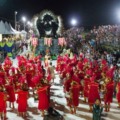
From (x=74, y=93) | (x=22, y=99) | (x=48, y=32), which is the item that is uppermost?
(x=48, y=32)

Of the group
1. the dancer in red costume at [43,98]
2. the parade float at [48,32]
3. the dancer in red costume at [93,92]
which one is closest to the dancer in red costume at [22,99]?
the dancer in red costume at [43,98]

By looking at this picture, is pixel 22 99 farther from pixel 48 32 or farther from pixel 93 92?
pixel 48 32

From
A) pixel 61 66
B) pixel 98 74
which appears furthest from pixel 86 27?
pixel 98 74

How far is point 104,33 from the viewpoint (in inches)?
1332

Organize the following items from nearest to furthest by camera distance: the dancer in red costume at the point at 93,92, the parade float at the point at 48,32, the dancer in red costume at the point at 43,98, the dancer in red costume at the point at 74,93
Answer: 1. the dancer in red costume at the point at 43,98
2. the dancer in red costume at the point at 74,93
3. the dancer in red costume at the point at 93,92
4. the parade float at the point at 48,32

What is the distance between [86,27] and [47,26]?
52.6 ft

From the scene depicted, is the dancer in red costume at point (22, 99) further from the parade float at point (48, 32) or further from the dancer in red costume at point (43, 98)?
the parade float at point (48, 32)

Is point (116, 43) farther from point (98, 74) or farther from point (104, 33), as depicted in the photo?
point (98, 74)

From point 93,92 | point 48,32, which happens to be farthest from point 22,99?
point 48,32

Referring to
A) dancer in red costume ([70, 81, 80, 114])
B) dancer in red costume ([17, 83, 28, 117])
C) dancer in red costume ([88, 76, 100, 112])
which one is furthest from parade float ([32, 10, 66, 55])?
dancer in red costume ([17, 83, 28, 117])

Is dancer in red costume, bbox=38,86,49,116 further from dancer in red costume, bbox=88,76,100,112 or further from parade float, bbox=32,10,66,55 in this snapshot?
parade float, bbox=32,10,66,55

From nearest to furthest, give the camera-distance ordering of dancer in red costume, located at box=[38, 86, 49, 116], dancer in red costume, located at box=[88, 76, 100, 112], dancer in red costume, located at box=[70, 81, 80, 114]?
dancer in red costume, located at box=[38, 86, 49, 116] < dancer in red costume, located at box=[70, 81, 80, 114] < dancer in red costume, located at box=[88, 76, 100, 112]

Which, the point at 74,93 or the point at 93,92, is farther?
the point at 93,92

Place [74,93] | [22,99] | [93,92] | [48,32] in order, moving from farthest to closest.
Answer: [48,32]
[93,92]
[74,93]
[22,99]
